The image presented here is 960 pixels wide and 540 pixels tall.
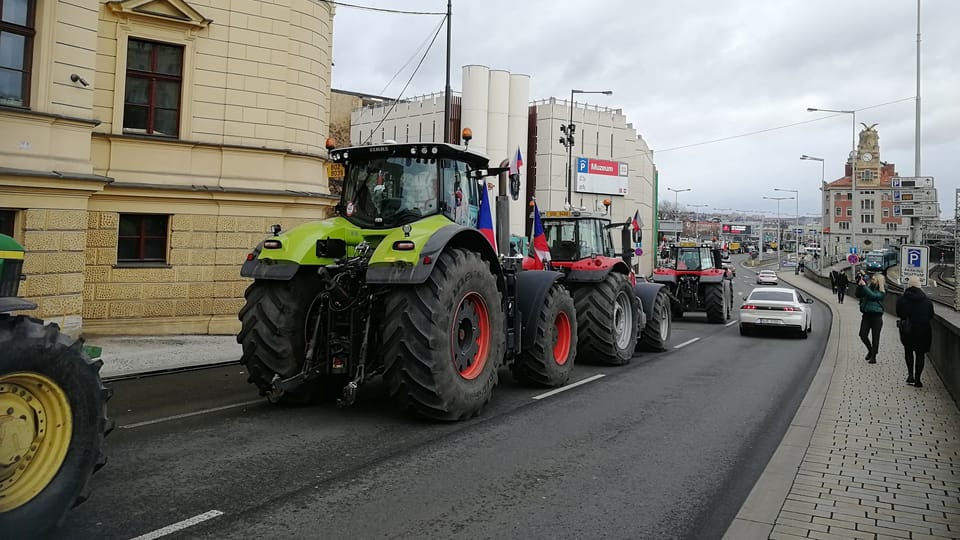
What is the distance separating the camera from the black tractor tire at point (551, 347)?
8422 mm

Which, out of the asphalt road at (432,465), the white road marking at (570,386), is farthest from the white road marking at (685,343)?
the asphalt road at (432,465)

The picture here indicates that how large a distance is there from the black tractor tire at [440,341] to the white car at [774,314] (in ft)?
39.8

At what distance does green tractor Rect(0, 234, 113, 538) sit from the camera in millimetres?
3504

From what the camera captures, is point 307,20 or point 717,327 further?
point 717,327

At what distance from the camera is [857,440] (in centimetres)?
647

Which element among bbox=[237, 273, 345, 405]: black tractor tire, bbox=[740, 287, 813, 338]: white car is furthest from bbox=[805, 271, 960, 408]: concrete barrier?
bbox=[237, 273, 345, 405]: black tractor tire

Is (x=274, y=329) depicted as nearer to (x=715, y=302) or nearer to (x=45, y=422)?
(x=45, y=422)

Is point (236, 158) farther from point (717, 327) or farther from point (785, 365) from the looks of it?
point (717, 327)

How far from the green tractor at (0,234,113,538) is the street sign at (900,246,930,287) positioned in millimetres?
18838

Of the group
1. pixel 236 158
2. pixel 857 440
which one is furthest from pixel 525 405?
pixel 236 158

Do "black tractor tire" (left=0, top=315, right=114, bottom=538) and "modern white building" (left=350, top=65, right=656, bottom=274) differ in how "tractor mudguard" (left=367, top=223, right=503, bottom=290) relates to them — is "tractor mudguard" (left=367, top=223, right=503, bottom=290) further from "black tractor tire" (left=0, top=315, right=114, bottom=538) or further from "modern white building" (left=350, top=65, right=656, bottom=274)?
"modern white building" (left=350, top=65, right=656, bottom=274)

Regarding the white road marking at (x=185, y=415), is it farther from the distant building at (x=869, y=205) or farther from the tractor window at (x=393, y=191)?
the distant building at (x=869, y=205)

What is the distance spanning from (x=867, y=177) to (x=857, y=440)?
10731cm

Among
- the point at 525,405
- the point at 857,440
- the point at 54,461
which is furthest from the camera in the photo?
the point at 525,405
